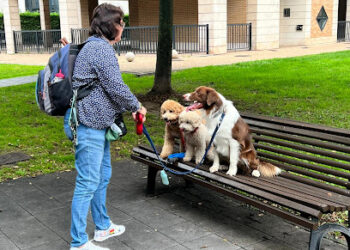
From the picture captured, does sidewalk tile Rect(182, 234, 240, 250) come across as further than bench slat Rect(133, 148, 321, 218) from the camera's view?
Yes

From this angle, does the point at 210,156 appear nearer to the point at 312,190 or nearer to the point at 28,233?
the point at 312,190

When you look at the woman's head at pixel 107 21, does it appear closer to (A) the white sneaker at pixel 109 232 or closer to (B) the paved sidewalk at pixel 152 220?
(A) the white sneaker at pixel 109 232

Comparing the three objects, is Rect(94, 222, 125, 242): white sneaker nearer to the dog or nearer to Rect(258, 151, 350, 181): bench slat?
the dog

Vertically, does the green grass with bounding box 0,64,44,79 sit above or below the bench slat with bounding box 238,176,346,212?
above

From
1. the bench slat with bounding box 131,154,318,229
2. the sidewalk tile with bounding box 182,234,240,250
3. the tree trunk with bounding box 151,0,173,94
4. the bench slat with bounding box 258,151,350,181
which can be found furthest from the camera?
the tree trunk with bounding box 151,0,173,94

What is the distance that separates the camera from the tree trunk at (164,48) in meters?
9.45

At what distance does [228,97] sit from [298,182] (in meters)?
5.85

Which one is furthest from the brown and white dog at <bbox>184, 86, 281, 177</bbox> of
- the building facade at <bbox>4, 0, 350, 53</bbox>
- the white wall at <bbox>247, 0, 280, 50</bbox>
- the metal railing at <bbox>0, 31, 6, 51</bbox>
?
the metal railing at <bbox>0, 31, 6, 51</bbox>

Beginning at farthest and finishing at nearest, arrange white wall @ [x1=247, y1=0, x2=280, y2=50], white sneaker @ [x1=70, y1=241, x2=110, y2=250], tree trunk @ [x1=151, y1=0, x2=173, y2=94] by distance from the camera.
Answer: white wall @ [x1=247, y1=0, x2=280, y2=50], tree trunk @ [x1=151, y1=0, x2=173, y2=94], white sneaker @ [x1=70, y1=241, x2=110, y2=250]

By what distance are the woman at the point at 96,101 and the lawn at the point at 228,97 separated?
2.59m

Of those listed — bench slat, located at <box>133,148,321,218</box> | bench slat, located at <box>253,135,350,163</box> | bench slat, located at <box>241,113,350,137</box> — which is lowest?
bench slat, located at <box>133,148,321,218</box>

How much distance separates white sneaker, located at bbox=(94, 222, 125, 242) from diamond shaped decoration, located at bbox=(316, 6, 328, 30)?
2397 cm

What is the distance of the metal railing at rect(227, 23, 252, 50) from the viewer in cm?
2209

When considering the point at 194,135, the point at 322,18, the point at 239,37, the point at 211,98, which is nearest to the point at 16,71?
the point at 239,37
